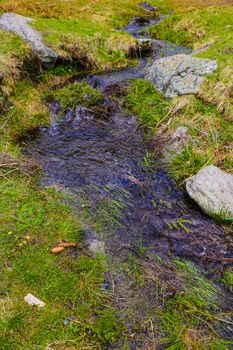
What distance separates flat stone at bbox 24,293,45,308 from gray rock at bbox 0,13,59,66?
900 centimetres

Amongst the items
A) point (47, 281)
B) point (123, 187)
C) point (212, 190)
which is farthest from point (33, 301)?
point (212, 190)

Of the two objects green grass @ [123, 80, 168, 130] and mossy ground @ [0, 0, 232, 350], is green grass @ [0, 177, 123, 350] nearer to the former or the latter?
mossy ground @ [0, 0, 232, 350]

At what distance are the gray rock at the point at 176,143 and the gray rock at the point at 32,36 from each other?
18.8 ft

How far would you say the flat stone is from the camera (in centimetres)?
472

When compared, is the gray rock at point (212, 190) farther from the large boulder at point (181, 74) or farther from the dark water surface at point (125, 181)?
the large boulder at point (181, 74)

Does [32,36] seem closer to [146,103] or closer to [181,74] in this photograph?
[146,103]

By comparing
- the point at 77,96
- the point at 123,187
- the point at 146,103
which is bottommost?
the point at 123,187

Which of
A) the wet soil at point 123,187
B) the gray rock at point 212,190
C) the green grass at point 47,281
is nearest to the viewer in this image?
the green grass at point 47,281

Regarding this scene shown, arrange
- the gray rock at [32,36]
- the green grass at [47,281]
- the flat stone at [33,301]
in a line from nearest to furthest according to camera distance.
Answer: the green grass at [47,281], the flat stone at [33,301], the gray rock at [32,36]

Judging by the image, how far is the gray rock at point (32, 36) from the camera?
11.3 m

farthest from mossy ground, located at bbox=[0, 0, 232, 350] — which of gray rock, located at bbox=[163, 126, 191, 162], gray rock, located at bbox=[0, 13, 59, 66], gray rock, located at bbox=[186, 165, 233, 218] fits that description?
gray rock, located at bbox=[186, 165, 233, 218]

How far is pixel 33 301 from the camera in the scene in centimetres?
474

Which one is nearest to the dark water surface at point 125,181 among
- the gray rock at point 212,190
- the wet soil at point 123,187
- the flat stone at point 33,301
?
the wet soil at point 123,187

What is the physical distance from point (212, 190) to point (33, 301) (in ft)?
13.6
